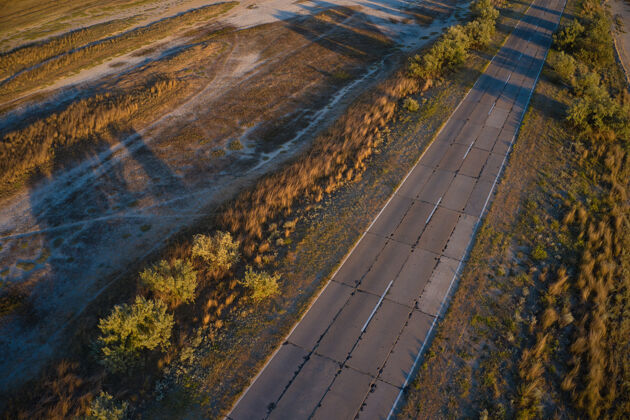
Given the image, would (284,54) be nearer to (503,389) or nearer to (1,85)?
(1,85)

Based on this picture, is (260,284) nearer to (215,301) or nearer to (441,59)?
(215,301)

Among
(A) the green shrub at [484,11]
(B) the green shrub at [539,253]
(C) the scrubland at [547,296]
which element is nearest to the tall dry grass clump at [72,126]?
(C) the scrubland at [547,296]

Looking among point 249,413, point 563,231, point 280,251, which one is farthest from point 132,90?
point 563,231

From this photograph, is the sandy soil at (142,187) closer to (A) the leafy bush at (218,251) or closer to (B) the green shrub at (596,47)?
(A) the leafy bush at (218,251)

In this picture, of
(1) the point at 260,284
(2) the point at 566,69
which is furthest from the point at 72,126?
(2) the point at 566,69

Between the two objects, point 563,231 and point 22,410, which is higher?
point 563,231

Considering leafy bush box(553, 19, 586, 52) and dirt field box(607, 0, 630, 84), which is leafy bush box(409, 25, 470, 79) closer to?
leafy bush box(553, 19, 586, 52)

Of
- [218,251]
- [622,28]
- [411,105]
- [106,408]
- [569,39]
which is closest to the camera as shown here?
[106,408]
